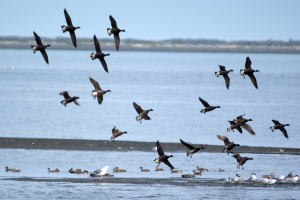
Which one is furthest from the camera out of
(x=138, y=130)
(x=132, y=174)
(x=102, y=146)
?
(x=138, y=130)

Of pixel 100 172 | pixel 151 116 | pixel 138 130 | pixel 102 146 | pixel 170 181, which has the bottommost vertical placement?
pixel 170 181

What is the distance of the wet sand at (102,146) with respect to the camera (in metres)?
30.0

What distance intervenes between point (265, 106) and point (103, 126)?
770 inches

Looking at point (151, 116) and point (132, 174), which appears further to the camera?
point (151, 116)

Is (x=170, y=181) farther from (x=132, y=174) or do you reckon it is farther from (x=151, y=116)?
(x=151, y=116)

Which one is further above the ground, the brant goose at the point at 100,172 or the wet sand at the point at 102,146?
the wet sand at the point at 102,146

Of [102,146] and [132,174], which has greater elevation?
[102,146]

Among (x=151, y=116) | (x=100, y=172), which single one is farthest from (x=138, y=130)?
(x=100, y=172)

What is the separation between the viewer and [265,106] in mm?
54750

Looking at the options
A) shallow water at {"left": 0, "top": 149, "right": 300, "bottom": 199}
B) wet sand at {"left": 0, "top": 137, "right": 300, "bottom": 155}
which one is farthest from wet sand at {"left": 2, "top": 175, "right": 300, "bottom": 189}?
wet sand at {"left": 0, "top": 137, "right": 300, "bottom": 155}

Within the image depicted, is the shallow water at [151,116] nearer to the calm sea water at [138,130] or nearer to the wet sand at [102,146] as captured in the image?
the calm sea water at [138,130]

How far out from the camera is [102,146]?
1211 inches

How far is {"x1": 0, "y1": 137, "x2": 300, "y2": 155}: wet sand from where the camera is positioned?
30.0 m

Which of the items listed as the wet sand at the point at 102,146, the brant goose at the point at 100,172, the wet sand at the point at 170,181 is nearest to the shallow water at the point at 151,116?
the wet sand at the point at 102,146
